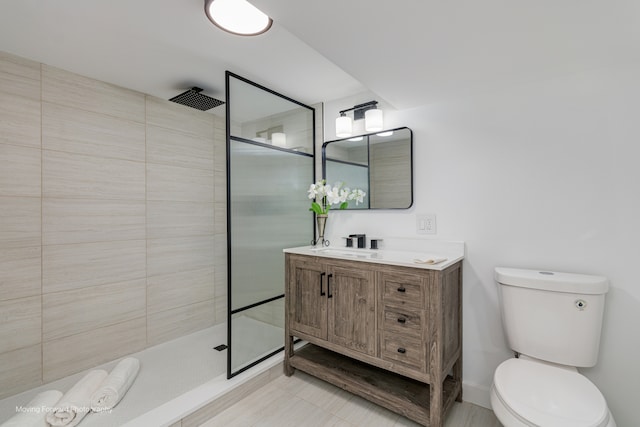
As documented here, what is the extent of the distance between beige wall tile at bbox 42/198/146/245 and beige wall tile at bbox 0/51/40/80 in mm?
824

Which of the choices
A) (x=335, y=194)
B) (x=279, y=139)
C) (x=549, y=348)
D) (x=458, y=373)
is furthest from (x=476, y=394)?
(x=279, y=139)

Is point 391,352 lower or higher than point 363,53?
lower

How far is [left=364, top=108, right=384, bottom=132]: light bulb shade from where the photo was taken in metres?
2.21

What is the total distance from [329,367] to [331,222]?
117cm

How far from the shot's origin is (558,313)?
4.76 ft

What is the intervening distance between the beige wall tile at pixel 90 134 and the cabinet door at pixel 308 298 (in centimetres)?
168

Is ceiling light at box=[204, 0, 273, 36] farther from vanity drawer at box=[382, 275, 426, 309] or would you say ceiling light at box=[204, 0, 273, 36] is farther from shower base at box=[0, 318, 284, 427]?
shower base at box=[0, 318, 284, 427]

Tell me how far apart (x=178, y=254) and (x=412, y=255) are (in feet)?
6.86

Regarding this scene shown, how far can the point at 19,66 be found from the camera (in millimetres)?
1891

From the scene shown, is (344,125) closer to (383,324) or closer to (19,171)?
(383,324)

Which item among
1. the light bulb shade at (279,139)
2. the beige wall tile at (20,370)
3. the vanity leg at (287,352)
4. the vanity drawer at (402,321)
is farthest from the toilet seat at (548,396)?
the beige wall tile at (20,370)

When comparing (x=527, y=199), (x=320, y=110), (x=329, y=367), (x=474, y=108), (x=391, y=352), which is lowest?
(x=329, y=367)

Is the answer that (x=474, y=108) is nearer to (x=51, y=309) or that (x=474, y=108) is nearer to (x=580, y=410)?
(x=580, y=410)

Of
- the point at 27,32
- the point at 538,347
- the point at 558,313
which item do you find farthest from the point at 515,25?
the point at 27,32
